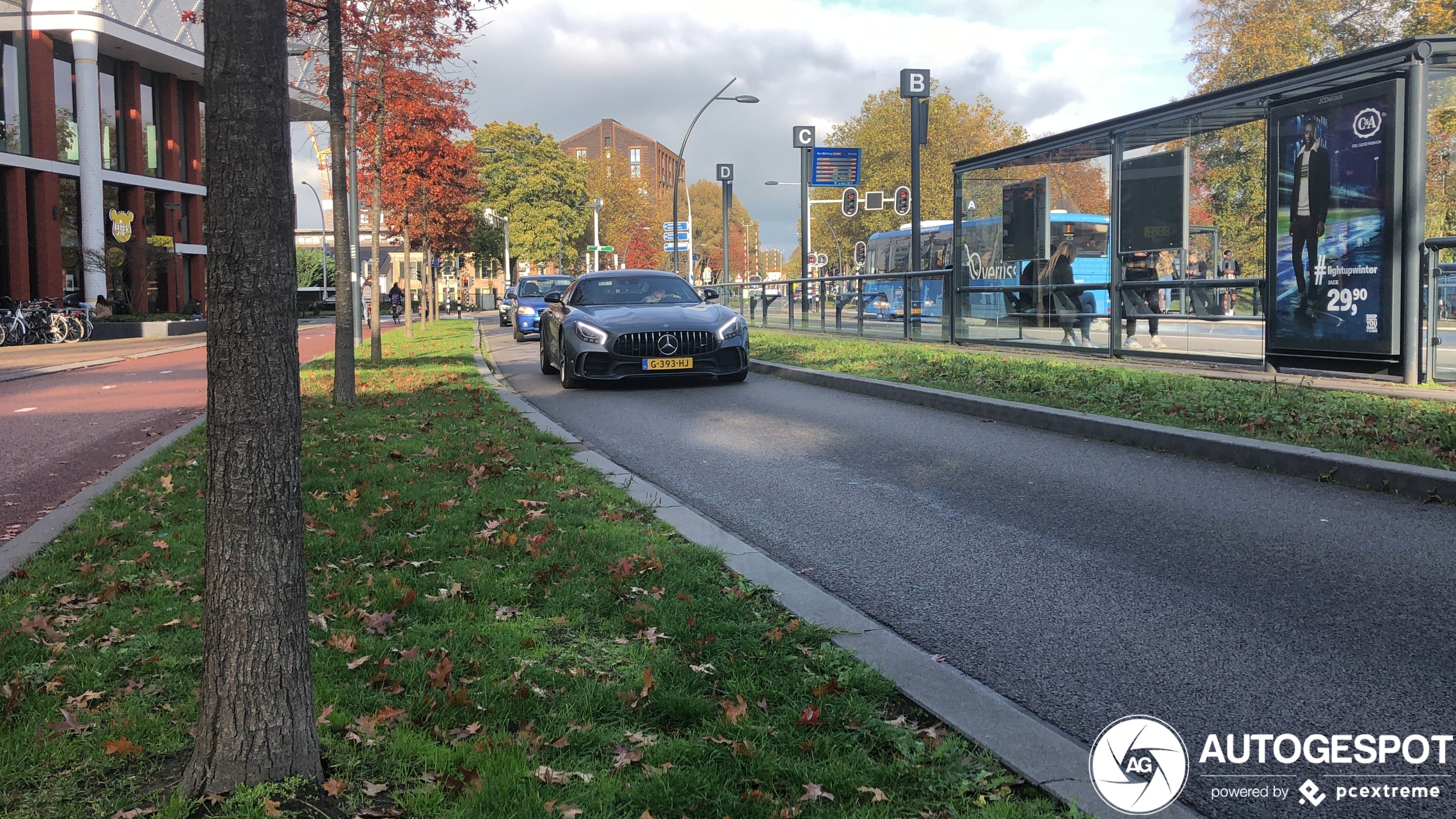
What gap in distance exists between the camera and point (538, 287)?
32.6 metres

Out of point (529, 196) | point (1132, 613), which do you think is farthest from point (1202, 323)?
point (529, 196)

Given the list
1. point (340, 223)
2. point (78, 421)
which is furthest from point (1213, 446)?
point (78, 421)

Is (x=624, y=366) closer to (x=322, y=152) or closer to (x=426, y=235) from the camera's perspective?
(x=322, y=152)

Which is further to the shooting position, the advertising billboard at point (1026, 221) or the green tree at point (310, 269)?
the green tree at point (310, 269)

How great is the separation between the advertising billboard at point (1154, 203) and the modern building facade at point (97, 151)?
27.6 metres

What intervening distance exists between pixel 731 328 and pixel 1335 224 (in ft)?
21.7

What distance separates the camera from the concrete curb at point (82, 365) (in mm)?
17484

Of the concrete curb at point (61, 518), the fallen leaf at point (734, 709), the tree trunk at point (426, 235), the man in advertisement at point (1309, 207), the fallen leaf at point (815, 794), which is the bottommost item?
the fallen leaf at point (815, 794)

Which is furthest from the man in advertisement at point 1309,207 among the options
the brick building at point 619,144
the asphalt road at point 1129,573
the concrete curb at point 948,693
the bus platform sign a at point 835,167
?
the brick building at point 619,144

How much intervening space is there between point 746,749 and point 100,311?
122 ft

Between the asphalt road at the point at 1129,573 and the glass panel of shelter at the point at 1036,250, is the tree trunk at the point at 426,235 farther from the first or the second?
the asphalt road at the point at 1129,573

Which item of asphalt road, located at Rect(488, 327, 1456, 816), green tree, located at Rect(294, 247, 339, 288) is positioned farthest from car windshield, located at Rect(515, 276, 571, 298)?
green tree, located at Rect(294, 247, 339, 288)

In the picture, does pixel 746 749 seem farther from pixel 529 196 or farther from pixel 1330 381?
pixel 529 196

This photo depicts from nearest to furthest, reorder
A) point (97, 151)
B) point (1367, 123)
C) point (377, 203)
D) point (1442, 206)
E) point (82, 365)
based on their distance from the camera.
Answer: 1. point (1442, 206)
2. point (1367, 123)
3. point (82, 365)
4. point (377, 203)
5. point (97, 151)
